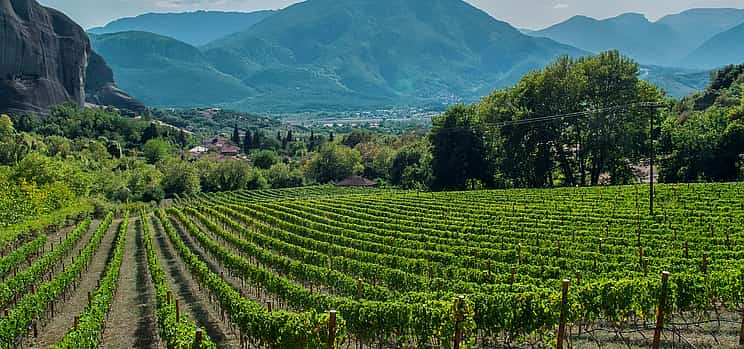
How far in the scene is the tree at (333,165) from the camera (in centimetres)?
10819

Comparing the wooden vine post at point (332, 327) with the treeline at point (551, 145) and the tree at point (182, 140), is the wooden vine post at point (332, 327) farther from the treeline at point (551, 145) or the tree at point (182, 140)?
the tree at point (182, 140)

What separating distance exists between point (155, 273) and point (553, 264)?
1804 centimetres

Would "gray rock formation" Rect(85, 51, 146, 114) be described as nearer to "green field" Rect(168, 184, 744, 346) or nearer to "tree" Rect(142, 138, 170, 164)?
"tree" Rect(142, 138, 170, 164)

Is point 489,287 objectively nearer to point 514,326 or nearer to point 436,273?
point 514,326

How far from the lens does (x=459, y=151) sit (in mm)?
64125

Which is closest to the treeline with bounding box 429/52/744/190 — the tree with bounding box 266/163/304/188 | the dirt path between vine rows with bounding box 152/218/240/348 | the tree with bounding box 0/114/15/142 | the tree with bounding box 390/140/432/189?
the tree with bounding box 390/140/432/189

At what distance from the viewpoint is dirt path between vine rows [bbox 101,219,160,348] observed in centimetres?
1812

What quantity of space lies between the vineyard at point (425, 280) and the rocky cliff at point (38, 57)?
8879 centimetres

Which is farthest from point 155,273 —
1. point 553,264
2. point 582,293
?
point 582,293

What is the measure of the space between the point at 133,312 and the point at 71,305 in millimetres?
4436

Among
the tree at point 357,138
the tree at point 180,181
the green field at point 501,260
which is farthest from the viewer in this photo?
the tree at point 357,138

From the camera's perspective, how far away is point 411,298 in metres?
13.9

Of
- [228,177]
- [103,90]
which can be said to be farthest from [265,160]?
[103,90]

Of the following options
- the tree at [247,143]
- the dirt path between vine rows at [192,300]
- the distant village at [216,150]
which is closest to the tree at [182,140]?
the distant village at [216,150]
